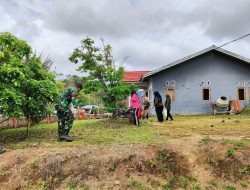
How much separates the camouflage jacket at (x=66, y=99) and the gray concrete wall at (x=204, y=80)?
42.1ft

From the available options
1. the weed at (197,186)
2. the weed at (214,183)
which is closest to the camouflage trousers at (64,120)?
the weed at (197,186)

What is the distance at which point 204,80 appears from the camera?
21000mm

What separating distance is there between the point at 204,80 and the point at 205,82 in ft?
0.50

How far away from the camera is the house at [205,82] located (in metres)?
21.0

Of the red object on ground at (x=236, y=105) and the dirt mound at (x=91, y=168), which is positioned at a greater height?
the red object on ground at (x=236, y=105)

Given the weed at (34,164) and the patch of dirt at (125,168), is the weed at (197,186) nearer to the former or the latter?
the patch of dirt at (125,168)

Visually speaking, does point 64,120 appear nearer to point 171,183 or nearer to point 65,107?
point 65,107

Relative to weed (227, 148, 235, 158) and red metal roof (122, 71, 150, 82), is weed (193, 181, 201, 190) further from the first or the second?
red metal roof (122, 71, 150, 82)

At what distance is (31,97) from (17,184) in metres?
3.89

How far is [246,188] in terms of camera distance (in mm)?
6125

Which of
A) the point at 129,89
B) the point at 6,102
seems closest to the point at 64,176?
the point at 6,102

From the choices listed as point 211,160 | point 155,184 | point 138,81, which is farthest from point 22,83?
point 138,81

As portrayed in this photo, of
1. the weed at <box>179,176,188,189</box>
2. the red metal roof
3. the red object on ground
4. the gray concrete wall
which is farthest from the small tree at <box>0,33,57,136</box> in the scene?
the red object on ground

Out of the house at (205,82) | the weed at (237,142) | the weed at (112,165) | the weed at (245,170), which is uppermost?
the house at (205,82)
